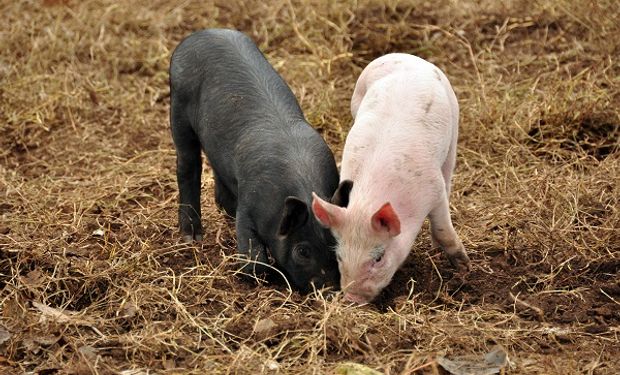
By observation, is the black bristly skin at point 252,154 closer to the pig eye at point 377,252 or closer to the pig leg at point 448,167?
the pig eye at point 377,252

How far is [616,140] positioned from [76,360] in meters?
4.45

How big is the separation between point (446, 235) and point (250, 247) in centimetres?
108

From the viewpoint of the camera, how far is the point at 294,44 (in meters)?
9.62

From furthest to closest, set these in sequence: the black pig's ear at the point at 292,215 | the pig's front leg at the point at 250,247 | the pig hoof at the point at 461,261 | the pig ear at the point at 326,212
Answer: the pig hoof at the point at 461,261, the pig's front leg at the point at 250,247, the black pig's ear at the point at 292,215, the pig ear at the point at 326,212

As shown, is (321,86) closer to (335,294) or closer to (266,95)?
(266,95)

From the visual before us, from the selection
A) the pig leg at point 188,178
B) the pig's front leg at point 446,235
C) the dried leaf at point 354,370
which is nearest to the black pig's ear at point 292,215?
the pig's front leg at point 446,235

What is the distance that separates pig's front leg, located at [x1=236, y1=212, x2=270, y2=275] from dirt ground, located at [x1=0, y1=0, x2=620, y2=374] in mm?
89

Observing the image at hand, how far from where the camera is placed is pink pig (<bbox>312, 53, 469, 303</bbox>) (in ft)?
17.8

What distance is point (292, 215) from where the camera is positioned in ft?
18.0

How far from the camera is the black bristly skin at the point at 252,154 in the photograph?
222 inches

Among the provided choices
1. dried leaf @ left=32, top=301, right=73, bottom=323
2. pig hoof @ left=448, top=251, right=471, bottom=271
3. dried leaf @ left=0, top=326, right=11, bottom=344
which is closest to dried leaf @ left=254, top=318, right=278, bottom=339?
dried leaf @ left=32, top=301, right=73, bottom=323

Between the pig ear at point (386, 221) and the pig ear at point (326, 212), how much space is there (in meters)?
0.17

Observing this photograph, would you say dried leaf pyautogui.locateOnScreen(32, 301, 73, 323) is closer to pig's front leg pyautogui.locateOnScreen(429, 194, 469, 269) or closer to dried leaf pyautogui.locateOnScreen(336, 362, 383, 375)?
dried leaf pyautogui.locateOnScreen(336, 362, 383, 375)

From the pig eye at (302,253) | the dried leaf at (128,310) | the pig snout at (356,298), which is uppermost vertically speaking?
the pig eye at (302,253)
